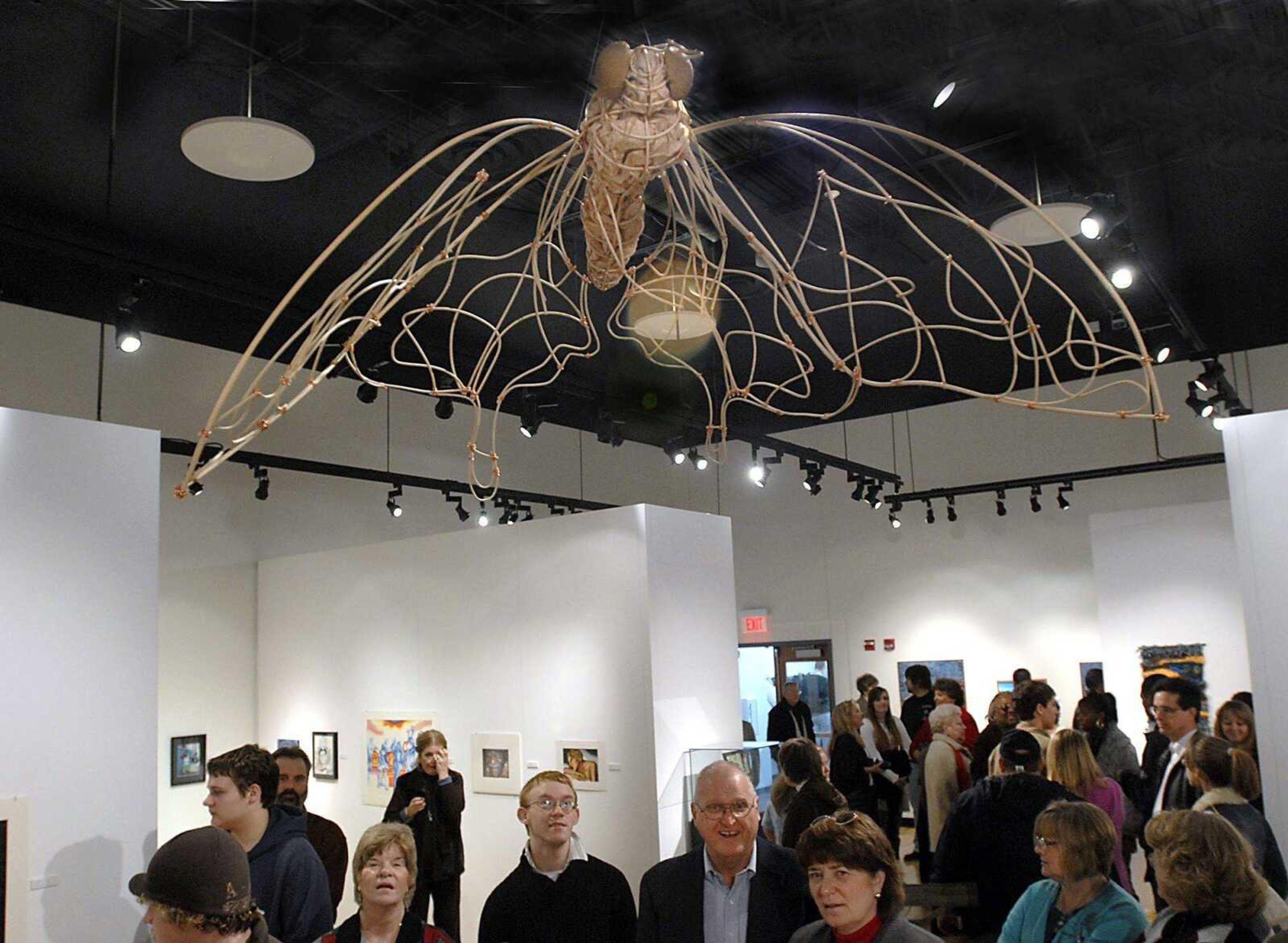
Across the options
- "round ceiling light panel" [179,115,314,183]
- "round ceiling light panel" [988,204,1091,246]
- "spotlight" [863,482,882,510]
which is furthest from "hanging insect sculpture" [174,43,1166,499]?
"spotlight" [863,482,882,510]

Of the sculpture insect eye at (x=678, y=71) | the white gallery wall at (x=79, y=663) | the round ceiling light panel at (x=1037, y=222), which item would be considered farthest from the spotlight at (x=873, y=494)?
the sculpture insect eye at (x=678, y=71)

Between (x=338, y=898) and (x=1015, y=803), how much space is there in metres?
2.99

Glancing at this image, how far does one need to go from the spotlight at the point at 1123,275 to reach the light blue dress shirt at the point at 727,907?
3952mm

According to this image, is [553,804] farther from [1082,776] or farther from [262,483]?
[262,483]

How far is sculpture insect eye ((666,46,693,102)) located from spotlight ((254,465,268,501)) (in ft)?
27.9

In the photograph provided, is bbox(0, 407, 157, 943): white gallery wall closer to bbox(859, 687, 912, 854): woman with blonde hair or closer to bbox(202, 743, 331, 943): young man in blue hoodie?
bbox(202, 743, 331, 943): young man in blue hoodie

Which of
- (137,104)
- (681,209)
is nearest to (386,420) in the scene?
(137,104)

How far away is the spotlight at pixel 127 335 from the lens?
630 centimetres

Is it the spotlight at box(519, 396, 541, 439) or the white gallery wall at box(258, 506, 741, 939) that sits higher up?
the spotlight at box(519, 396, 541, 439)

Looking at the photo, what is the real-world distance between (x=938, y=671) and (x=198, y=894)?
11.9 meters

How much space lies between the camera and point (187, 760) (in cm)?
930

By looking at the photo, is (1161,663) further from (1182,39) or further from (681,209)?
(681,209)

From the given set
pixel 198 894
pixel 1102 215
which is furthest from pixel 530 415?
pixel 198 894

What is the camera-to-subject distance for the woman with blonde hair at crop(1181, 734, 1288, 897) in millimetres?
4152
